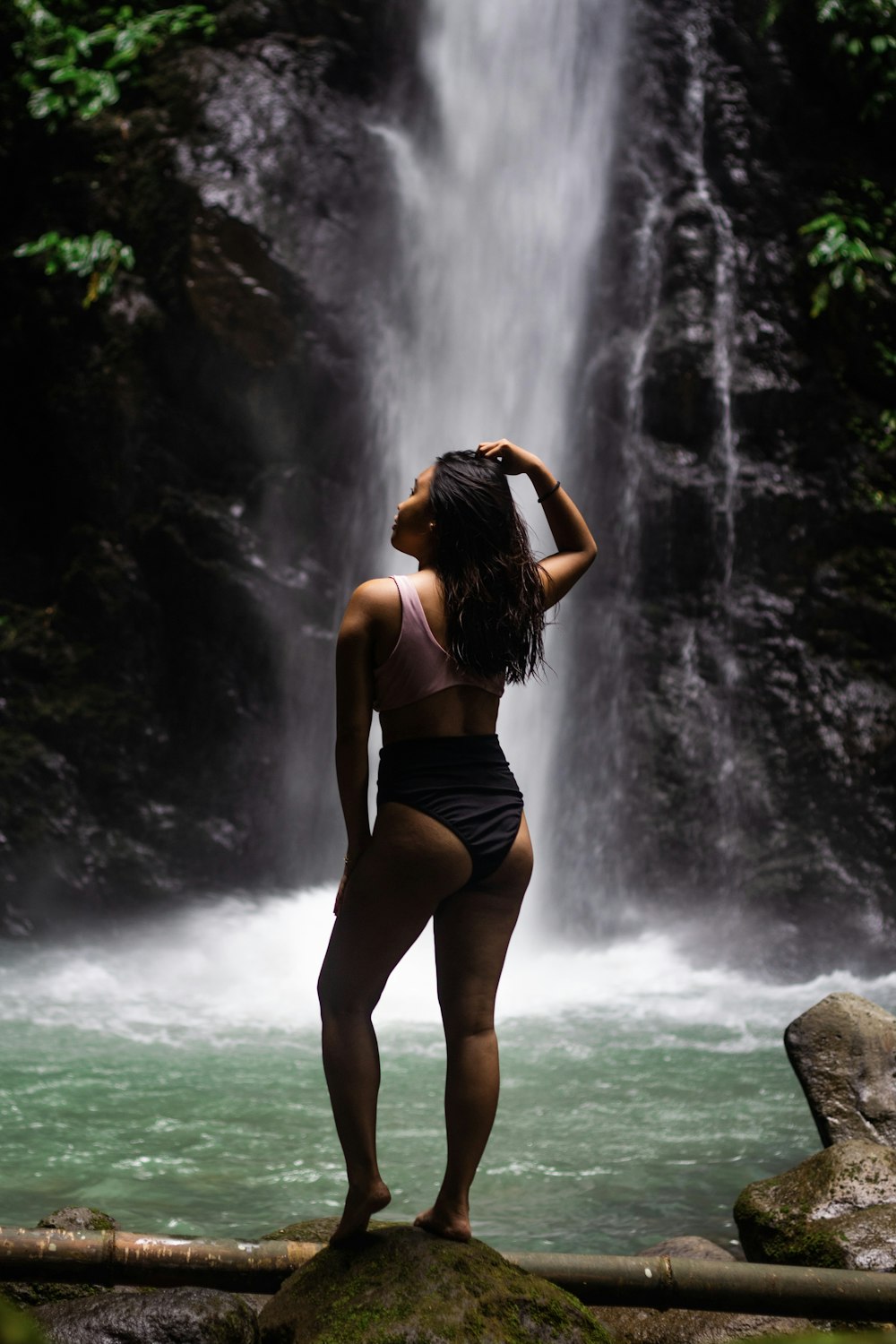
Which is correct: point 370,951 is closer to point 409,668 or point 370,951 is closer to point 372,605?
point 409,668

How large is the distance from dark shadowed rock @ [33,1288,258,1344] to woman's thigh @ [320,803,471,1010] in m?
0.63

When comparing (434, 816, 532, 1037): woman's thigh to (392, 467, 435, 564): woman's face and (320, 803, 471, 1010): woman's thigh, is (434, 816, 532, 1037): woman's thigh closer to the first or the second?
(320, 803, 471, 1010): woman's thigh

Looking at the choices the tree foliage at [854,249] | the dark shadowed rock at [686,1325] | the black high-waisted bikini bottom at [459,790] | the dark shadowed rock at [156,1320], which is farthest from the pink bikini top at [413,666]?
the tree foliage at [854,249]

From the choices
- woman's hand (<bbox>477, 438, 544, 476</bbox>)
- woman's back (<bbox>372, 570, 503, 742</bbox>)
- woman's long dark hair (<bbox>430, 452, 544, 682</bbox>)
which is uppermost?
woman's hand (<bbox>477, 438, 544, 476</bbox>)

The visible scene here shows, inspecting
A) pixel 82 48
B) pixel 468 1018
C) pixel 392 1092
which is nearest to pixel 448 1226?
pixel 468 1018

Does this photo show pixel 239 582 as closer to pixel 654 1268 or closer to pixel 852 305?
pixel 852 305

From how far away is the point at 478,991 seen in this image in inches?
99.0

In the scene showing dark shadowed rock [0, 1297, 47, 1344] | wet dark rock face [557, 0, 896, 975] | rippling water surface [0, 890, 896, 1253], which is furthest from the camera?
wet dark rock face [557, 0, 896, 975]

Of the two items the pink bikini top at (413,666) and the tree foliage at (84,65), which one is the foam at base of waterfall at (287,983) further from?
the tree foliage at (84,65)

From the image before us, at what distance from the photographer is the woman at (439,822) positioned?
97.0 inches

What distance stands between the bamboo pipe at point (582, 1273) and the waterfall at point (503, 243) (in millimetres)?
7541

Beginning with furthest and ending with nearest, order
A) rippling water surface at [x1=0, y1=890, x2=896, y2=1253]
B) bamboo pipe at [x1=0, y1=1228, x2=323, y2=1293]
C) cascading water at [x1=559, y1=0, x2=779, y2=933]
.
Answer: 1. cascading water at [x1=559, y1=0, x2=779, y2=933]
2. rippling water surface at [x1=0, y1=890, x2=896, y2=1253]
3. bamboo pipe at [x1=0, y1=1228, x2=323, y2=1293]

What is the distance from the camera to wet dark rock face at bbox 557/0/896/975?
9258 mm

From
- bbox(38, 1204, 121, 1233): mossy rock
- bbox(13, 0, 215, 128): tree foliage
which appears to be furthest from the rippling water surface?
bbox(13, 0, 215, 128): tree foliage
